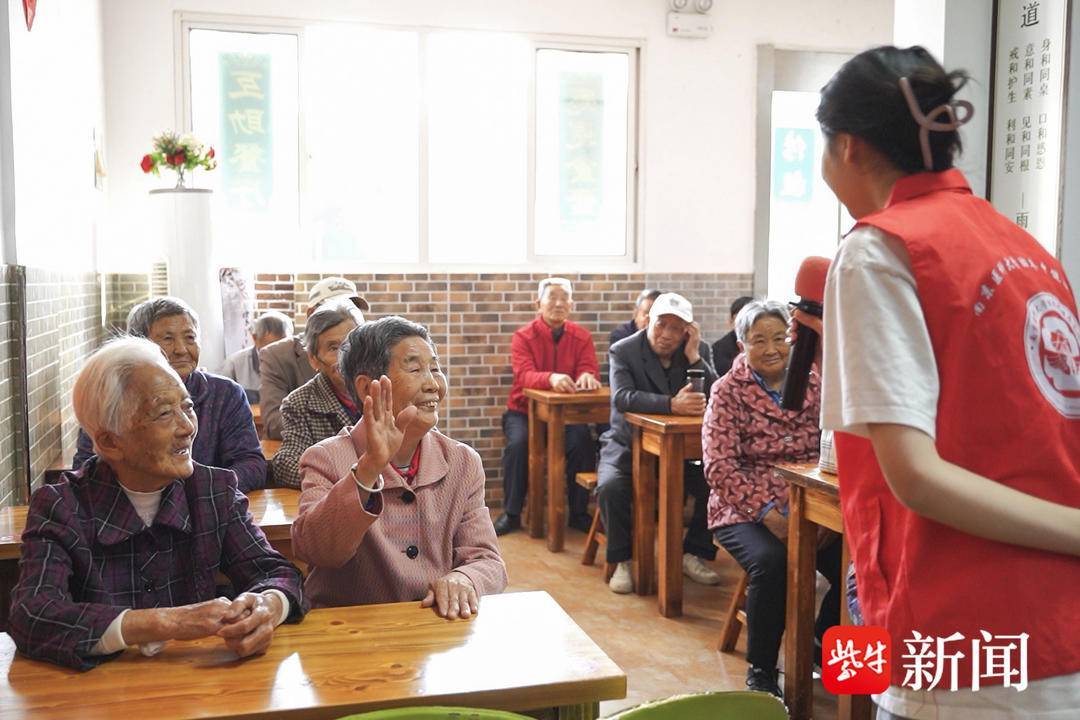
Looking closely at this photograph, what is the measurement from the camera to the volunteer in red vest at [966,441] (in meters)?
1.14

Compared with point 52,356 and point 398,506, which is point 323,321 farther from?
point 398,506

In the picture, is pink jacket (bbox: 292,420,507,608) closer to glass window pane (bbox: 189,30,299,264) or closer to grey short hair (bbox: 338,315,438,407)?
grey short hair (bbox: 338,315,438,407)

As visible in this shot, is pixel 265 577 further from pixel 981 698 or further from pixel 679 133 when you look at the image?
pixel 679 133

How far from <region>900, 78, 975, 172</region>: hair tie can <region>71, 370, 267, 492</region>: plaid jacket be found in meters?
2.40

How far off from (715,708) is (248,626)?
82 centimetres

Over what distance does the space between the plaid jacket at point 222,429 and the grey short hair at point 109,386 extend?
1245 millimetres

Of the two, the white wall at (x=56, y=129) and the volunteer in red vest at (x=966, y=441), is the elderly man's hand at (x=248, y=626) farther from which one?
the white wall at (x=56, y=129)

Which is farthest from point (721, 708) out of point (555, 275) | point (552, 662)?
point (555, 275)

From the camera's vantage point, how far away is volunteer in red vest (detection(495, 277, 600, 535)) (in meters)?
5.95

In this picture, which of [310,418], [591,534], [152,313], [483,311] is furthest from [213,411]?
[483,311]

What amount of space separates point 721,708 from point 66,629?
41.9 inches

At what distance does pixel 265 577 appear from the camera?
6.31 ft
